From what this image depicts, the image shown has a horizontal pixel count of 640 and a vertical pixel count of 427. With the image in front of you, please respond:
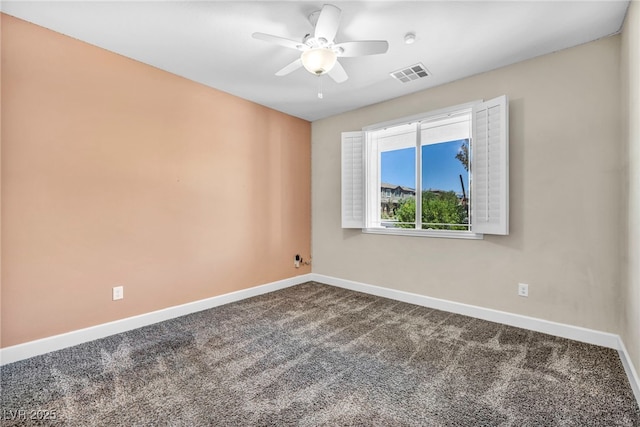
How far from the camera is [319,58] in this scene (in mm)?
2068

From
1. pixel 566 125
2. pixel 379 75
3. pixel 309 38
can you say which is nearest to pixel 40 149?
pixel 309 38

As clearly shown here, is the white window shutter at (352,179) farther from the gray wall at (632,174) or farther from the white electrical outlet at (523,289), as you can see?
the gray wall at (632,174)

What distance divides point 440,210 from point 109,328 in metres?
3.61

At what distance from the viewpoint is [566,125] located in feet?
8.27

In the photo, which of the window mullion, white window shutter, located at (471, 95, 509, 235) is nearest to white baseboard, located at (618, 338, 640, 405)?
white window shutter, located at (471, 95, 509, 235)

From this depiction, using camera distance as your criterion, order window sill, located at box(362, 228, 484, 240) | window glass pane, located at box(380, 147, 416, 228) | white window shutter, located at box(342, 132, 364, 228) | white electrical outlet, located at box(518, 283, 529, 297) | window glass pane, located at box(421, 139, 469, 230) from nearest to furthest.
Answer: white electrical outlet, located at box(518, 283, 529, 297) < window sill, located at box(362, 228, 484, 240) < window glass pane, located at box(421, 139, 469, 230) < window glass pane, located at box(380, 147, 416, 228) < white window shutter, located at box(342, 132, 364, 228)

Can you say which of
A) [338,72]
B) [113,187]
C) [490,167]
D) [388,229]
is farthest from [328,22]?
[388,229]

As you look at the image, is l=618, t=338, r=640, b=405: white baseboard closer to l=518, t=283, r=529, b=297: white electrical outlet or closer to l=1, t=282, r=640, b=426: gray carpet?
l=1, t=282, r=640, b=426: gray carpet

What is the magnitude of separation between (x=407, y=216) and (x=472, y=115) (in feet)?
4.49

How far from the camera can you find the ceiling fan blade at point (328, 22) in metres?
1.84

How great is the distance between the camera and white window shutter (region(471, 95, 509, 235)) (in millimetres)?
2727

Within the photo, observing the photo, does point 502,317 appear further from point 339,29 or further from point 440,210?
point 339,29

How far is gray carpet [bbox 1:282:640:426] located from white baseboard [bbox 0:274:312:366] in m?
0.07

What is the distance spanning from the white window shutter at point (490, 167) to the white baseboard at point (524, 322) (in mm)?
846
